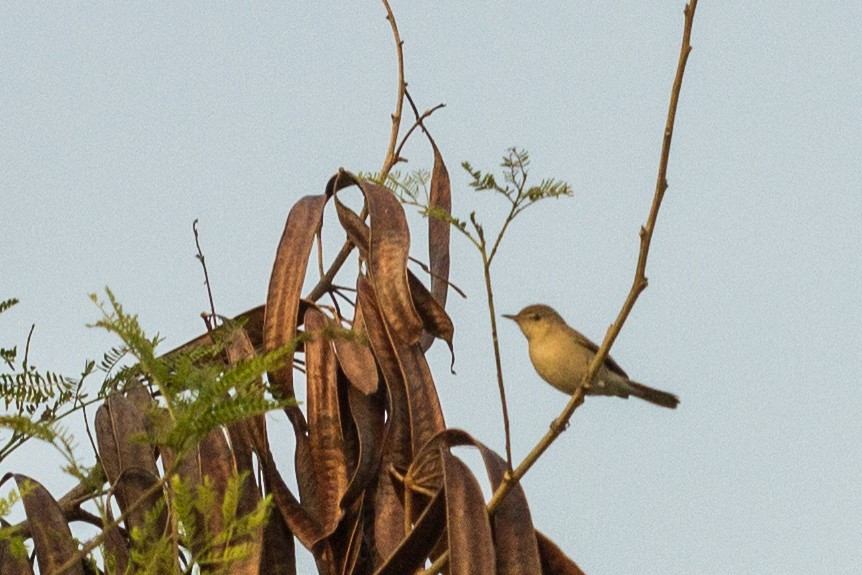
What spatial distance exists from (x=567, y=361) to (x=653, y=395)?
0.48m

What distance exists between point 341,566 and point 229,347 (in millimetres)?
647

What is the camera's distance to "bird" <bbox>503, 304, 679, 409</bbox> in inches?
236

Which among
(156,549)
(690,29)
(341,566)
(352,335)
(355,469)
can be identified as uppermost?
(690,29)

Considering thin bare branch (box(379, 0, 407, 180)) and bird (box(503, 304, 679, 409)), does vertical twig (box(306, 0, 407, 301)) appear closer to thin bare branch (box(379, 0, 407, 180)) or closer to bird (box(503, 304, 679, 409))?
thin bare branch (box(379, 0, 407, 180))

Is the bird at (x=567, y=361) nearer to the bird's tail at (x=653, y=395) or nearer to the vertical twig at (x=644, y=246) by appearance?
the bird's tail at (x=653, y=395)

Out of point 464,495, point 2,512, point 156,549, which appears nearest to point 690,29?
point 464,495

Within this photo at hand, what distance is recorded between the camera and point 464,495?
2928 mm

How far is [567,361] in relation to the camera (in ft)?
19.7

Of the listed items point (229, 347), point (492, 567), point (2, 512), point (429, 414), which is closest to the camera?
point (2, 512)

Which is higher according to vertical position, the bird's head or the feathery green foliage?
the bird's head

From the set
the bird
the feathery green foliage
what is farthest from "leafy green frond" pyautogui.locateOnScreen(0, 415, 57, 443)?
the bird

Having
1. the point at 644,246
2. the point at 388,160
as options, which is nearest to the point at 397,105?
the point at 388,160

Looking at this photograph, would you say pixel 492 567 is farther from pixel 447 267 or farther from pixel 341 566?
pixel 447 267

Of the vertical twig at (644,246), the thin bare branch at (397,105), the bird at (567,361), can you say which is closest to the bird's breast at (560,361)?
the bird at (567,361)
